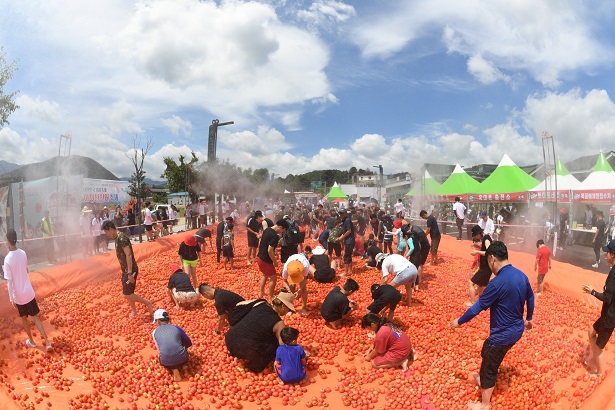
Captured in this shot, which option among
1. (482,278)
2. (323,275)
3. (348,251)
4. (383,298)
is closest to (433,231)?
(348,251)

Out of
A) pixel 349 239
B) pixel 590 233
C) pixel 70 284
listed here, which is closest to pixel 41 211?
pixel 70 284

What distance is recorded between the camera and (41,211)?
15.6 metres

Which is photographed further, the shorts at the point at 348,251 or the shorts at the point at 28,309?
the shorts at the point at 348,251

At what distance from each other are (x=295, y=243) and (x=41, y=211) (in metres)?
12.8

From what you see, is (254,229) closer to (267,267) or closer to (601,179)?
(267,267)

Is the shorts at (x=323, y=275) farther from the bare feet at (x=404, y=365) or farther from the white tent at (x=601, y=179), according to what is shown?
the white tent at (x=601, y=179)

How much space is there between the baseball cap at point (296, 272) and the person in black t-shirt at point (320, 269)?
241cm

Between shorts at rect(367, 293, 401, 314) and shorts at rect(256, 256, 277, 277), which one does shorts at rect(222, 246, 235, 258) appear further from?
shorts at rect(367, 293, 401, 314)

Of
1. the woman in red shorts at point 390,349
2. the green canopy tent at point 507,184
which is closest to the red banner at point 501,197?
the green canopy tent at point 507,184

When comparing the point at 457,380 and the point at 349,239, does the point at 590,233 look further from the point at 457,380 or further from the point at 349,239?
the point at 457,380

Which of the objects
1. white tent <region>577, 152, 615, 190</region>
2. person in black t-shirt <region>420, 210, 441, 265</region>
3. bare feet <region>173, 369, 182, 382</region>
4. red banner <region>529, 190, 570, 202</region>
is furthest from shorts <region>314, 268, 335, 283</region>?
white tent <region>577, 152, 615, 190</region>

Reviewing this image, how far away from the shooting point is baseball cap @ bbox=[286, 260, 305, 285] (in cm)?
712

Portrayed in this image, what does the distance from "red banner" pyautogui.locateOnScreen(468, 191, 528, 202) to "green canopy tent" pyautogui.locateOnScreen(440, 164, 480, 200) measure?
0.60 meters

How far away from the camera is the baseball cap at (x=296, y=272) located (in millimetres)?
7117
